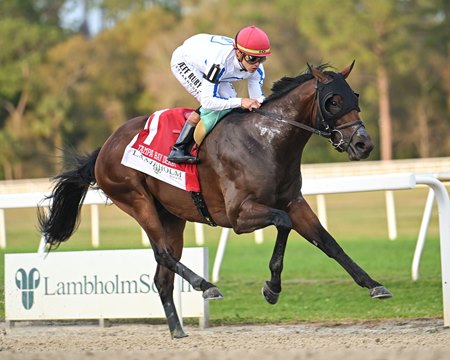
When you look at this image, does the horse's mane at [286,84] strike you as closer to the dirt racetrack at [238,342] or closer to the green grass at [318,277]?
the dirt racetrack at [238,342]

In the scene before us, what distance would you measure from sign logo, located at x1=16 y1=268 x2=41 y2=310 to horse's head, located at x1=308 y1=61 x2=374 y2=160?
2758 millimetres

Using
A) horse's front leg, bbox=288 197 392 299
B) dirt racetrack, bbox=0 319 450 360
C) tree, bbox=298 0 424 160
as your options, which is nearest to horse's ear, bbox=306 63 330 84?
horse's front leg, bbox=288 197 392 299

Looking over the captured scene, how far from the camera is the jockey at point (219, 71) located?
21.5ft

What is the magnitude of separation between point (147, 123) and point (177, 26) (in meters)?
41.7

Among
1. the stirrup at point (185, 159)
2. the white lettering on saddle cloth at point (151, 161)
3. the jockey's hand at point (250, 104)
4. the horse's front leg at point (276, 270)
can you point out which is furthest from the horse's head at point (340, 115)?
the white lettering on saddle cloth at point (151, 161)

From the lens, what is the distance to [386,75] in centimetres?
4125

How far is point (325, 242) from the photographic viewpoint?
21.3 feet

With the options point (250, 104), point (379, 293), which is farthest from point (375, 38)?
point (379, 293)

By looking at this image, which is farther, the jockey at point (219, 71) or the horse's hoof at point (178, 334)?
the horse's hoof at point (178, 334)

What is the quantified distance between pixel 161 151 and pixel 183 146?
0.87 ft

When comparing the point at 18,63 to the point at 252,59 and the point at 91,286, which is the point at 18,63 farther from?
the point at 252,59

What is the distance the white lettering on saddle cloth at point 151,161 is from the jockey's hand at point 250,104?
2.20ft

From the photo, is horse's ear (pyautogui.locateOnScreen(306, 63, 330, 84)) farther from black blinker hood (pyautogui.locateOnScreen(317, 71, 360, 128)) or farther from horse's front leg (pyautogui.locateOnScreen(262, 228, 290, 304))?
horse's front leg (pyautogui.locateOnScreen(262, 228, 290, 304))

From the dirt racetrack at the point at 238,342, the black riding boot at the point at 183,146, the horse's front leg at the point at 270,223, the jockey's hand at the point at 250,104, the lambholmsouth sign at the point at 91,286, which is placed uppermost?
the jockey's hand at the point at 250,104
